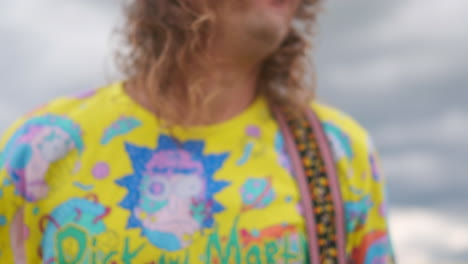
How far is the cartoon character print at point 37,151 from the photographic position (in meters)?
2.07

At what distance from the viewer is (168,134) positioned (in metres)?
2.13

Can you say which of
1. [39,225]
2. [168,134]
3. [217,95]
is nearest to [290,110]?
[217,95]

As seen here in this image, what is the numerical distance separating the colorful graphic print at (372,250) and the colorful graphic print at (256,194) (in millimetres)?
377

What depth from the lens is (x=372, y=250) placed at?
226cm

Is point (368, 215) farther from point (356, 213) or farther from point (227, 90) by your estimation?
point (227, 90)

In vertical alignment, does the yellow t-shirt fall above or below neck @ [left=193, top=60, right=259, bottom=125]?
below

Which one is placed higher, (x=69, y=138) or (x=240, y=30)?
(x=240, y=30)

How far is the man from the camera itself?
200cm

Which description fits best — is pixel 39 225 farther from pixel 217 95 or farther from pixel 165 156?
pixel 217 95

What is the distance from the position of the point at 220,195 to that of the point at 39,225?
0.54m

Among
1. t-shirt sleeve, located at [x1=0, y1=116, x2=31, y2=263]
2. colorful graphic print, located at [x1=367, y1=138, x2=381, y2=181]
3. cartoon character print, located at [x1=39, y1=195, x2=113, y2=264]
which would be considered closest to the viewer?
cartoon character print, located at [x1=39, y1=195, x2=113, y2=264]

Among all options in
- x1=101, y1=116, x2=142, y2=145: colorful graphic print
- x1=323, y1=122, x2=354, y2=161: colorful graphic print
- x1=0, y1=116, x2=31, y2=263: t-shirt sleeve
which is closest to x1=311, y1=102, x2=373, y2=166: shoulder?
x1=323, y1=122, x2=354, y2=161: colorful graphic print

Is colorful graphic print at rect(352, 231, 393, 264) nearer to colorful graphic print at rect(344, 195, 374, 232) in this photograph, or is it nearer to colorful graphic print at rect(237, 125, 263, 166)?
colorful graphic print at rect(344, 195, 374, 232)

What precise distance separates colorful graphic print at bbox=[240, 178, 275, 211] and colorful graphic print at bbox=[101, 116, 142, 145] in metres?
0.38
